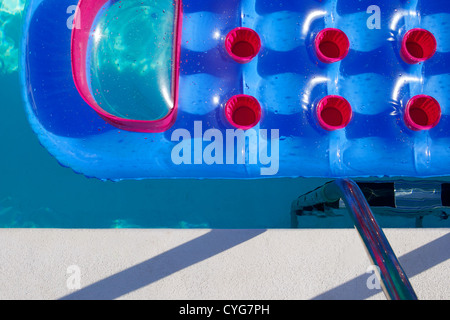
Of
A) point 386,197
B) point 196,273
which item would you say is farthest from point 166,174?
point 386,197

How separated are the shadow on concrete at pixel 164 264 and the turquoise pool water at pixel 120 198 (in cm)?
74

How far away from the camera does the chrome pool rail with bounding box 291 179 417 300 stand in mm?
752

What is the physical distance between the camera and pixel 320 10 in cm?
208

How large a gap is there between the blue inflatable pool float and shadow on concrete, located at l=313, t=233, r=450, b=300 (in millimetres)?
655

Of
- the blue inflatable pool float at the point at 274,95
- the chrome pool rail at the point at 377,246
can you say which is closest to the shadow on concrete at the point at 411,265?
the chrome pool rail at the point at 377,246

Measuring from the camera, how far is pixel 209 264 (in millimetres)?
1430

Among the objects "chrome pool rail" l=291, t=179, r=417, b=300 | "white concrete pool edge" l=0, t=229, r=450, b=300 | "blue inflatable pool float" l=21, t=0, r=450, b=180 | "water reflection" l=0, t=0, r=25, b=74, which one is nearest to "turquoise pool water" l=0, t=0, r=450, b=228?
Answer: "blue inflatable pool float" l=21, t=0, r=450, b=180

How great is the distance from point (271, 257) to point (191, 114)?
2.99 feet

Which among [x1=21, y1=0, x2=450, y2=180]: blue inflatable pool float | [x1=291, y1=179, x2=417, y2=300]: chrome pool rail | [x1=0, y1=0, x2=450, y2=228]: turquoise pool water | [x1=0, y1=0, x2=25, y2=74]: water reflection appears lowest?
[x1=291, y1=179, x2=417, y2=300]: chrome pool rail

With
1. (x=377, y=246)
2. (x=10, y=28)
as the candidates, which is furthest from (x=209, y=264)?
(x=10, y=28)

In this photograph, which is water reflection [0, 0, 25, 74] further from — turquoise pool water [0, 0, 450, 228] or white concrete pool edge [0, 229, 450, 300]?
white concrete pool edge [0, 229, 450, 300]

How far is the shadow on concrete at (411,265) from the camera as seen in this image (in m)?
1.39

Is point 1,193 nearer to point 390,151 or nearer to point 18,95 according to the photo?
point 18,95

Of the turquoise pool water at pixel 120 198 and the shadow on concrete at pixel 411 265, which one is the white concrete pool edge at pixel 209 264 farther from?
the turquoise pool water at pixel 120 198
